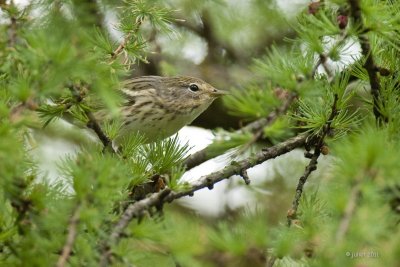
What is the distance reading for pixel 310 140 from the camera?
132 inches

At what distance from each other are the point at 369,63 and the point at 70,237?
1420 mm

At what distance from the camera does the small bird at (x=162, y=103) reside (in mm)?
4570

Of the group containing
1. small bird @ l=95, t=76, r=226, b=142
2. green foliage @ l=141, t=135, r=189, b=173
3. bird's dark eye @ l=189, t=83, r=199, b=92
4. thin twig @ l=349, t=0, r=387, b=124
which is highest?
bird's dark eye @ l=189, t=83, r=199, b=92

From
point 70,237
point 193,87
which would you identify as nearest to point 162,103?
point 193,87

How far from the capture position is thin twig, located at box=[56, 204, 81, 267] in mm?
2010

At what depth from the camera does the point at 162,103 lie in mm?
4812

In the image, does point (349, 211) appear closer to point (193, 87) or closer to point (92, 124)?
point (92, 124)

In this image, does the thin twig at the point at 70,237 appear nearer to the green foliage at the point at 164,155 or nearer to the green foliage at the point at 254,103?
the green foliage at the point at 254,103

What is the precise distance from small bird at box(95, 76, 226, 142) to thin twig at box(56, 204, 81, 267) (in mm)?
2244

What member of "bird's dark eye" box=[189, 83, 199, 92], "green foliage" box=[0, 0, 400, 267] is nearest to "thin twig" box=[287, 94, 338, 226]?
"green foliage" box=[0, 0, 400, 267]

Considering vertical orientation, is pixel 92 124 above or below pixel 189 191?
above

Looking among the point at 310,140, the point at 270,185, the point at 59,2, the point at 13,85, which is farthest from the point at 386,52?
the point at 270,185

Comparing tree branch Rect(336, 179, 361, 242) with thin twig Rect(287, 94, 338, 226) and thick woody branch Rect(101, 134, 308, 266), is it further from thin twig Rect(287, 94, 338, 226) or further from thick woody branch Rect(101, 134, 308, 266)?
thin twig Rect(287, 94, 338, 226)

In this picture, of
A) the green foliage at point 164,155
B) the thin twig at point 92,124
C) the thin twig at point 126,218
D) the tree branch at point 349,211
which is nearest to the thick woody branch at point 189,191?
the thin twig at point 126,218
